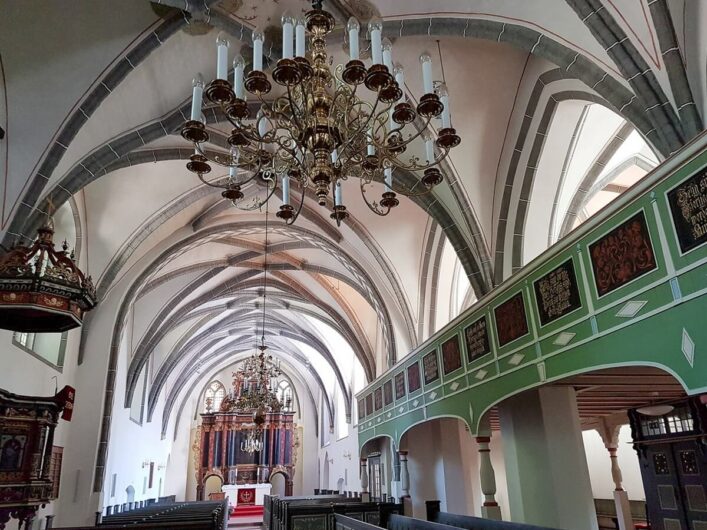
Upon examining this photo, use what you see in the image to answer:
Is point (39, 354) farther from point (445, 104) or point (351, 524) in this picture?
point (445, 104)

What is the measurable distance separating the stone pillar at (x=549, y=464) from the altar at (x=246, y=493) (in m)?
23.3

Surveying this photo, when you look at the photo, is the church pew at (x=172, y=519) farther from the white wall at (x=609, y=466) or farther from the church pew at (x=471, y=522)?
the white wall at (x=609, y=466)

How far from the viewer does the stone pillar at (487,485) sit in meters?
7.68

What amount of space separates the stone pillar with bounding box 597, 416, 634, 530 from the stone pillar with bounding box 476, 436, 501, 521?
238 inches

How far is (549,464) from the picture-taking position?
24.6 ft

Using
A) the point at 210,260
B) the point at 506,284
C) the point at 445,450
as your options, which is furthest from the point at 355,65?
the point at 210,260

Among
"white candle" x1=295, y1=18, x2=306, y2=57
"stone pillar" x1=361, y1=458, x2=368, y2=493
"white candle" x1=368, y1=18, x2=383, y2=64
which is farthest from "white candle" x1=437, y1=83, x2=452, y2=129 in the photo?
"stone pillar" x1=361, y1=458, x2=368, y2=493

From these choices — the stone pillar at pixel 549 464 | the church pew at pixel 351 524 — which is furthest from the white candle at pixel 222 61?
the stone pillar at pixel 549 464

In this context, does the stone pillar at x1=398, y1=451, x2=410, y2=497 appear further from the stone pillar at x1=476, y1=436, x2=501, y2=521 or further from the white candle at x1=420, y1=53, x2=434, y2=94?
the white candle at x1=420, y1=53, x2=434, y2=94

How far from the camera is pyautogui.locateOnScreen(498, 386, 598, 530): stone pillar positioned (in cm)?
730

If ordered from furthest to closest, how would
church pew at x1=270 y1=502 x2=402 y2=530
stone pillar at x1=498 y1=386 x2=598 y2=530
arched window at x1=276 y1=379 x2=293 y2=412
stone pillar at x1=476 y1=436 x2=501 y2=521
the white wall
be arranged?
arched window at x1=276 y1=379 x2=293 y2=412
the white wall
church pew at x1=270 y1=502 x2=402 y2=530
stone pillar at x1=476 y1=436 x2=501 y2=521
stone pillar at x1=498 y1=386 x2=598 y2=530

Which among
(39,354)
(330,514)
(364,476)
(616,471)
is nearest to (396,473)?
(330,514)

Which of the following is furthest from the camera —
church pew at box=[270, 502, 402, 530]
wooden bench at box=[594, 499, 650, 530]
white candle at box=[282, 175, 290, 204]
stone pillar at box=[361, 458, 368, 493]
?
stone pillar at box=[361, 458, 368, 493]

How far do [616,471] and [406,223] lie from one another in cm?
753
